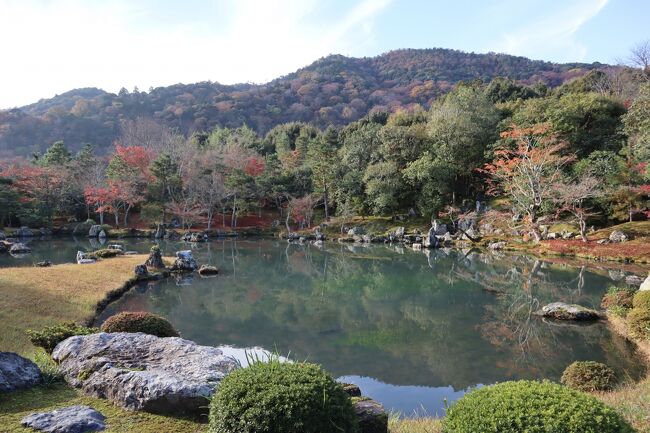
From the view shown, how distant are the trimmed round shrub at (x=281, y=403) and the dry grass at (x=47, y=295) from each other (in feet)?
24.5

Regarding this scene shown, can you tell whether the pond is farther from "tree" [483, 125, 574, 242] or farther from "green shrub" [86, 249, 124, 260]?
"tree" [483, 125, 574, 242]

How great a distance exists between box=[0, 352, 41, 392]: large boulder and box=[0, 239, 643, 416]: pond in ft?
14.2

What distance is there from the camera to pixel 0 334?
32.6ft

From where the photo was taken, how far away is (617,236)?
1043 inches

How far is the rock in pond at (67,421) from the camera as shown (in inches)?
174

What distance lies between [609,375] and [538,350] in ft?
9.46

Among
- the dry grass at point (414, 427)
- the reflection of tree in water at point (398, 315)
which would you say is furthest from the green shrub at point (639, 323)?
the dry grass at point (414, 427)

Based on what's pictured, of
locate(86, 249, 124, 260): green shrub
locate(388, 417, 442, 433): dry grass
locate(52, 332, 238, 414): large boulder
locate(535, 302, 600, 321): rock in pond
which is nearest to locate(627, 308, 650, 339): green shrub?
locate(535, 302, 600, 321): rock in pond

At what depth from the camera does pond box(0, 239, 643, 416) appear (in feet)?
32.0

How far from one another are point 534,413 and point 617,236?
93.2 ft

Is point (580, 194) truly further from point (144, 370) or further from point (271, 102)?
point (271, 102)

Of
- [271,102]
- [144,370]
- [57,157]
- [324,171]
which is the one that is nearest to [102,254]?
[144,370]

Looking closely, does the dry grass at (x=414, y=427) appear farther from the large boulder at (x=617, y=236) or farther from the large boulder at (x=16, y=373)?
the large boulder at (x=617, y=236)

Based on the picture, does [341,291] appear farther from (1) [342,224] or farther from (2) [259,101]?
(2) [259,101]
